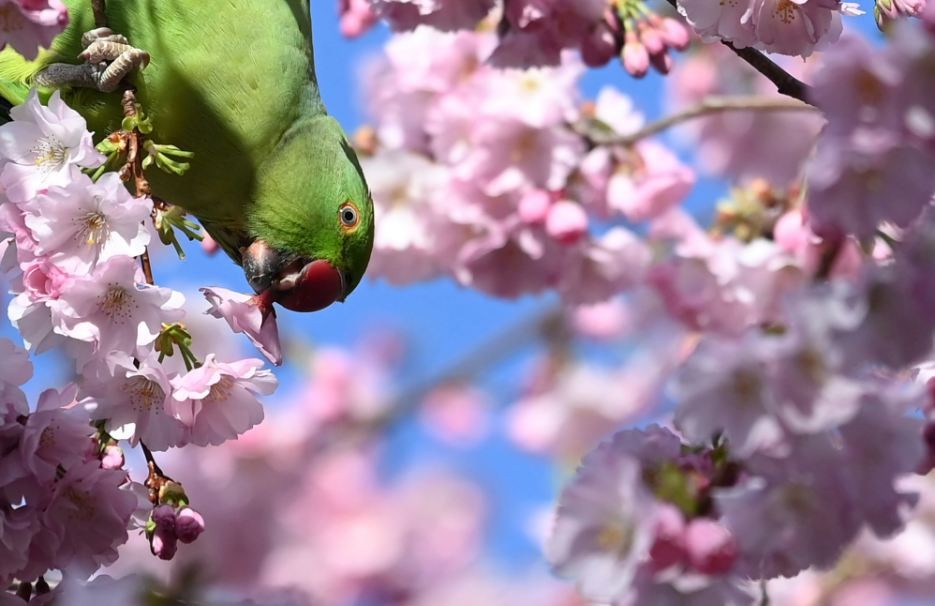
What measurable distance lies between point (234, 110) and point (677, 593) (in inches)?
64.2

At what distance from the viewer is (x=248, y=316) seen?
2174 millimetres

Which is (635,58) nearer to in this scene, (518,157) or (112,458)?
(518,157)

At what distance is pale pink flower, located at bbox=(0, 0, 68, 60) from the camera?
69.4 inches

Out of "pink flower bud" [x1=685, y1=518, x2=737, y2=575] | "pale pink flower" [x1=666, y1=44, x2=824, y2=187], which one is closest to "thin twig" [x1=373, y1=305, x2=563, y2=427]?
"pale pink flower" [x1=666, y1=44, x2=824, y2=187]

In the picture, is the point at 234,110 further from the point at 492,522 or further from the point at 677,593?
the point at 492,522

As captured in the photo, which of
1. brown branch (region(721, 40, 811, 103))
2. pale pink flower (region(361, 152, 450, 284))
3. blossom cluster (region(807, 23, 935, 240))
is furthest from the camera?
pale pink flower (region(361, 152, 450, 284))

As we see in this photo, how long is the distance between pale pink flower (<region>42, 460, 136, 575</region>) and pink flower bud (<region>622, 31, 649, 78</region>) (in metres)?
1.40

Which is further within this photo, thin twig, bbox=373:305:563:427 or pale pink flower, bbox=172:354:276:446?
thin twig, bbox=373:305:563:427

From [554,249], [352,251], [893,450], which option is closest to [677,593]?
[893,450]

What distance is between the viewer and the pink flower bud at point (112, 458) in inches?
78.6

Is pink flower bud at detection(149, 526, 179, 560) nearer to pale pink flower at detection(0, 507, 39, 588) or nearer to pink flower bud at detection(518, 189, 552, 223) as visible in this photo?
pale pink flower at detection(0, 507, 39, 588)

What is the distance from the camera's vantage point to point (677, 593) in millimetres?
1590

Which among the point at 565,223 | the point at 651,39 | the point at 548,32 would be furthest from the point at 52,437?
Result: the point at 565,223

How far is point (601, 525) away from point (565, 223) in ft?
5.59
